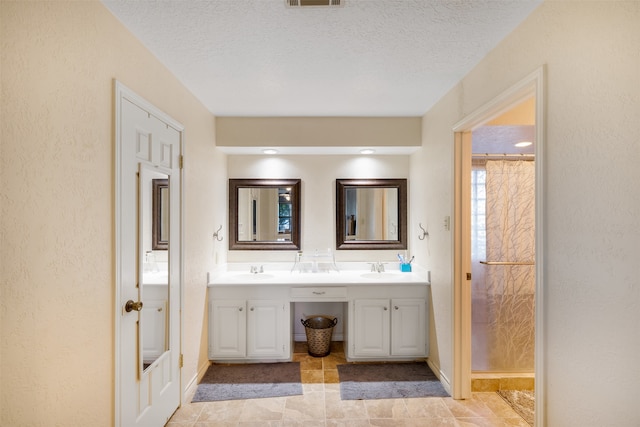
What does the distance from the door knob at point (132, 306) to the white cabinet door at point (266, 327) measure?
1.34 m

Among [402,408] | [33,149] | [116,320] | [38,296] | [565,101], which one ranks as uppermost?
[565,101]

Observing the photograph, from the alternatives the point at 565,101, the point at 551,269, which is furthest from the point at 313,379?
the point at 565,101

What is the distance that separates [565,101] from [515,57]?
0.48 metres

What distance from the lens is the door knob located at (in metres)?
1.62

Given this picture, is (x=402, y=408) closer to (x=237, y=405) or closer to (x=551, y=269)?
(x=237, y=405)

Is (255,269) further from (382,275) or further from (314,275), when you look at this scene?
(382,275)

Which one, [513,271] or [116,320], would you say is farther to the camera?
[513,271]

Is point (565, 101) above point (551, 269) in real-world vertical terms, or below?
above

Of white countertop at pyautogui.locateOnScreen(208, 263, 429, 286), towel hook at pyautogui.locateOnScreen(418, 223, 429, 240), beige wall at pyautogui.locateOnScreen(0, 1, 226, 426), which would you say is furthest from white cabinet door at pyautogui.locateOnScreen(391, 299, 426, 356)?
beige wall at pyautogui.locateOnScreen(0, 1, 226, 426)

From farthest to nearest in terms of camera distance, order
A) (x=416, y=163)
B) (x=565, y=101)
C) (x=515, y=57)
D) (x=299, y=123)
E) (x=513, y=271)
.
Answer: (x=416, y=163)
(x=299, y=123)
(x=513, y=271)
(x=515, y=57)
(x=565, y=101)

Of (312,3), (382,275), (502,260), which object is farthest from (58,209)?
(502,260)

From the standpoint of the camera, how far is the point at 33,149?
3.63 ft

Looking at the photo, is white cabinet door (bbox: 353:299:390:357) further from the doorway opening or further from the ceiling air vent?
the ceiling air vent

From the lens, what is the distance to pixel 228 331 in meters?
2.96
